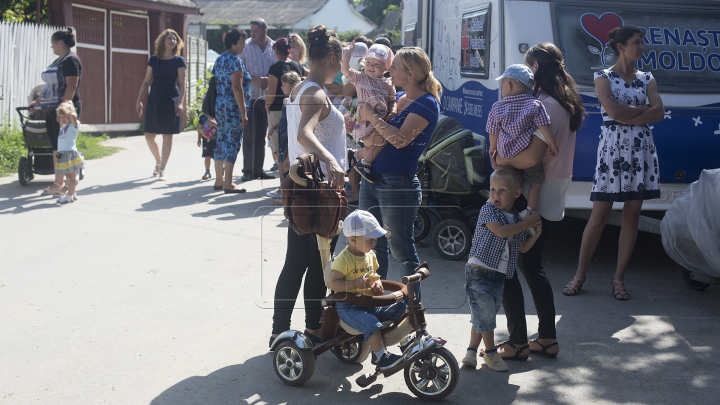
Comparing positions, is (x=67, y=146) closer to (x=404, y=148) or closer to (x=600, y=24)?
(x=404, y=148)

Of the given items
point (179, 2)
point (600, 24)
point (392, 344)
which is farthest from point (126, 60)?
point (392, 344)

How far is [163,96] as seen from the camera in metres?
9.76

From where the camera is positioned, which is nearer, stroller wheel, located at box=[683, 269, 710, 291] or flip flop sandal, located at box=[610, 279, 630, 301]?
flip flop sandal, located at box=[610, 279, 630, 301]

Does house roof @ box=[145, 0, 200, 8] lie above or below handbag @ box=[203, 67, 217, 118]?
above

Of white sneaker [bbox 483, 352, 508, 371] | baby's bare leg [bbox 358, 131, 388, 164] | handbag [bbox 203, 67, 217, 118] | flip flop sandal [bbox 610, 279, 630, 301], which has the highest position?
handbag [bbox 203, 67, 217, 118]

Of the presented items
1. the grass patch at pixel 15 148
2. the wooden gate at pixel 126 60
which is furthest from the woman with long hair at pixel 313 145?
the wooden gate at pixel 126 60

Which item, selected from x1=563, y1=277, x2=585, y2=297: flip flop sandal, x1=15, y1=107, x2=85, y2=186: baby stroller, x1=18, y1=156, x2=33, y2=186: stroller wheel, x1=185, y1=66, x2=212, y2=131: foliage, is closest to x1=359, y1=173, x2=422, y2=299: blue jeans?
x1=563, y1=277, x2=585, y2=297: flip flop sandal

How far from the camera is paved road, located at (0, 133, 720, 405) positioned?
364 centimetres

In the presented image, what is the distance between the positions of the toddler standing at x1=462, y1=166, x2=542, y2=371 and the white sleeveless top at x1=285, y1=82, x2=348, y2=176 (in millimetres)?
915

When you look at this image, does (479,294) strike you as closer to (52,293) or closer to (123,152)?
(52,293)

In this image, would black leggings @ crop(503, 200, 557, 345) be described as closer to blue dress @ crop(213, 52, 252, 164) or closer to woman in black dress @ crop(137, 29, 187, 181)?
blue dress @ crop(213, 52, 252, 164)

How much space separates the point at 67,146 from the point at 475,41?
5.12 m

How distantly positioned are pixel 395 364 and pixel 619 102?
290 cm

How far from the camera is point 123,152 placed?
12.8m
